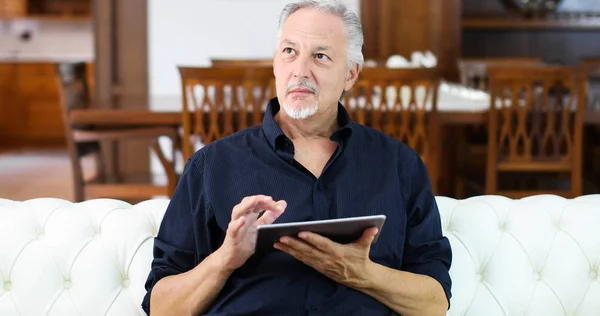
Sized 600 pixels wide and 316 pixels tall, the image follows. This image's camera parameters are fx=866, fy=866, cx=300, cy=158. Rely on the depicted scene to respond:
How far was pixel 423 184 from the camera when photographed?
172 cm

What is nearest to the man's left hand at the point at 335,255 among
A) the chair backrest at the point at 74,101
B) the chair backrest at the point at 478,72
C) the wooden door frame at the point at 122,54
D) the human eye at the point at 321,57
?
the human eye at the point at 321,57

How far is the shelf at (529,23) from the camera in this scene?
247 inches

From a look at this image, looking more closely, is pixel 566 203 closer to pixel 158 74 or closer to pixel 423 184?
pixel 423 184

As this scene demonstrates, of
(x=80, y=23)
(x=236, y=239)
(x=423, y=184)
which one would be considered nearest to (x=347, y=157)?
(x=423, y=184)

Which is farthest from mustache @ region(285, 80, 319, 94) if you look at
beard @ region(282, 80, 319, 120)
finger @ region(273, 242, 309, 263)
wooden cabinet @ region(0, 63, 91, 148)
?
wooden cabinet @ region(0, 63, 91, 148)

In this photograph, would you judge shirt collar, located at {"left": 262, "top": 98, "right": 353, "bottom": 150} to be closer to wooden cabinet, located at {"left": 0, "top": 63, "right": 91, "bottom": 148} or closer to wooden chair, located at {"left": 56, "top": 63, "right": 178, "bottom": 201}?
wooden chair, located at {"left": 56, "top": 63, "right": 178, "bottom": 201}

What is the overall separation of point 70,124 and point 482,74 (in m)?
2.21

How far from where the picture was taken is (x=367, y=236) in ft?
4.75

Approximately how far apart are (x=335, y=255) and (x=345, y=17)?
53cm

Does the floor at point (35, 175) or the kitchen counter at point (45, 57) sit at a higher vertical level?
the kitchen counter at point (45, 57)

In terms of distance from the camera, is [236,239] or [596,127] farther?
[596,127]

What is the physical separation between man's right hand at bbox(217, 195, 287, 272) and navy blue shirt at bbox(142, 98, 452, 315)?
4.1 inches

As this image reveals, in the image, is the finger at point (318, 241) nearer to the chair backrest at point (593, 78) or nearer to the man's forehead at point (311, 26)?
the man's forehead at point (311, 26)

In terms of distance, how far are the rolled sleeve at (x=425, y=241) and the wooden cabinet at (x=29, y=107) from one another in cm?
701
